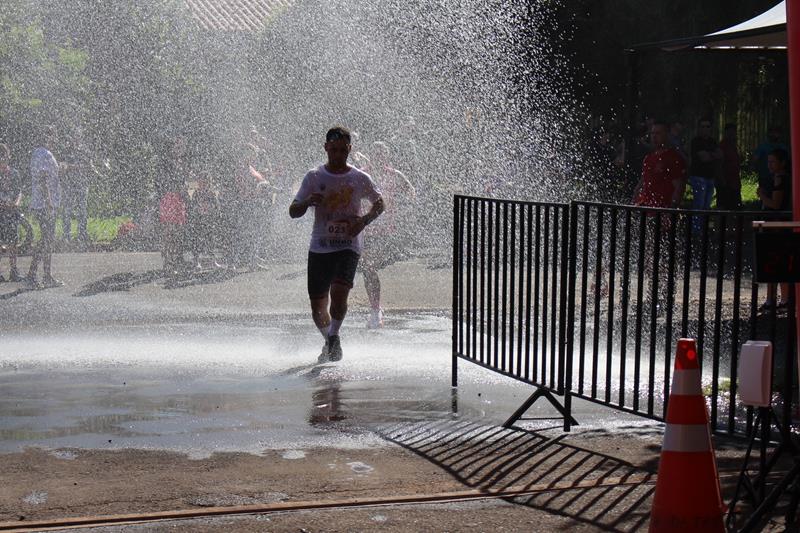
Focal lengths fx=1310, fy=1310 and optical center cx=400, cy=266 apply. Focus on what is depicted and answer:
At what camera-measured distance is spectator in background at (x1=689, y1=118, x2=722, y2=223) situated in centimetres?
2086

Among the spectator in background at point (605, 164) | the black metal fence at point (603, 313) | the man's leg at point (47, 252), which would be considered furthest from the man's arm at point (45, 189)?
the spectator in background at point (605, 164)

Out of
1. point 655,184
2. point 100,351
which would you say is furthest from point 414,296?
point 100,351

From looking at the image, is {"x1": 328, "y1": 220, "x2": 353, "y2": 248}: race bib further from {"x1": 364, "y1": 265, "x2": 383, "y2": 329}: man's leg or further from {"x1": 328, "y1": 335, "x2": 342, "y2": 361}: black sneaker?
{"x1": 364, "y1": 265, "x2": 383, "y2": 329}: man's leg

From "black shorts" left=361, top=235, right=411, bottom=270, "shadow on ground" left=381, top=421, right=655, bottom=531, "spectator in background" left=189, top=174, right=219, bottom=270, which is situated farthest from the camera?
"spectator in background" left=189, top=174, right=219, bottom=270

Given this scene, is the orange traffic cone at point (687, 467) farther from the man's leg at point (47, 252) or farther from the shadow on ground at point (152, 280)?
the man's leg at point (47, 252)

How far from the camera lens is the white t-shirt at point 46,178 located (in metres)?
16.6

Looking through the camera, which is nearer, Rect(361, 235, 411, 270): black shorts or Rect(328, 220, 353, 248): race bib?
Rect(328, 220, 353, 248): race bib

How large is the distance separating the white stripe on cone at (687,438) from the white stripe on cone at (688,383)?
4.9 inches


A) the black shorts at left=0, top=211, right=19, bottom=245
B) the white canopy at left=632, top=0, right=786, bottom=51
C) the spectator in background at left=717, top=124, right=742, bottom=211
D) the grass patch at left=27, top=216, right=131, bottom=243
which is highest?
the white canopy at left=632, top=0, right=786, bottom=51

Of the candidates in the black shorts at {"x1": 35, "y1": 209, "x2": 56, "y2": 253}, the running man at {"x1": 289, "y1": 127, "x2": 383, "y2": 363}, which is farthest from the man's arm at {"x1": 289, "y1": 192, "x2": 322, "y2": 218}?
the black shorts at {"x1": 35, "y1": 209, "x2": 56, "y2": 253}

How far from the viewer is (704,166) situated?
2088 centimetres

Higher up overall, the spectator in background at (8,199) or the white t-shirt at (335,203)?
the spectator in background at (8,199)

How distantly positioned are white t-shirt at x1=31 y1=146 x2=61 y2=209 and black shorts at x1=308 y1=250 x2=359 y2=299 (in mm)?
7509

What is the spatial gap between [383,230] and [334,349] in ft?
13.4
